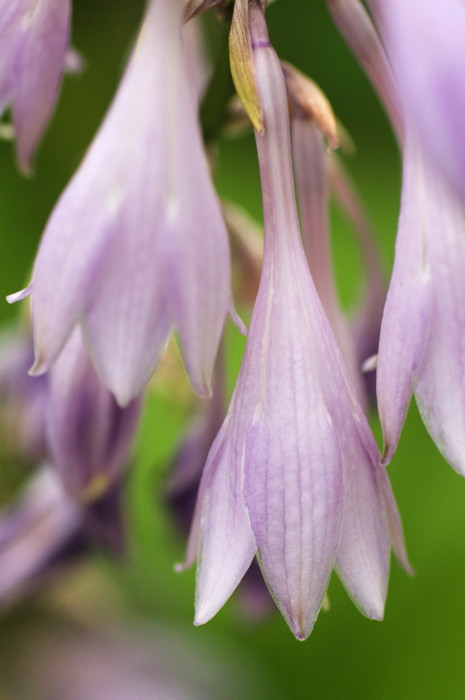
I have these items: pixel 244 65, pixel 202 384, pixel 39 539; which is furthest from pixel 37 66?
pixel 39 539

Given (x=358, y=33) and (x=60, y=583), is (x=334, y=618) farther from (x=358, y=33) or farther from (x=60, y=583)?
(x=358, y=33)

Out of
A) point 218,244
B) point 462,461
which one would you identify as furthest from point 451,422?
point 218,244

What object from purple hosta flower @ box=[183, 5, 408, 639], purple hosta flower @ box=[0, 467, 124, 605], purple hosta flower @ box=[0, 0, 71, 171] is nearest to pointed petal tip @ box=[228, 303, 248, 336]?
→ purple hosta flower @ box=[183, 5, 408, 639]

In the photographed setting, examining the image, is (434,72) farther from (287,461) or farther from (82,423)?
(82,423)

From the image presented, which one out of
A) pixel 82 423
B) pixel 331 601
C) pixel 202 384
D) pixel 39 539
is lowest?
pixel 331 601

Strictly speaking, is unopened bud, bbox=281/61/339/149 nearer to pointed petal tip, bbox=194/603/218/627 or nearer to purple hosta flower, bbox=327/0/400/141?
purple hosta flower, bbox=327/0/400/141

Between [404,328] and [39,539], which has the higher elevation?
[404,328]
